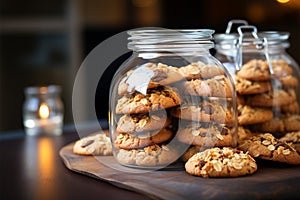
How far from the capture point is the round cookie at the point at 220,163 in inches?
33.1

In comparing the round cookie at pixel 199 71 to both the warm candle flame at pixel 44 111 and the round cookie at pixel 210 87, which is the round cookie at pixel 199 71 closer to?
the round cookie at pixel 210 87

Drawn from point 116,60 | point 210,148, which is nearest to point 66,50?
point 116,60

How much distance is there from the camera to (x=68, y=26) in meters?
3.35

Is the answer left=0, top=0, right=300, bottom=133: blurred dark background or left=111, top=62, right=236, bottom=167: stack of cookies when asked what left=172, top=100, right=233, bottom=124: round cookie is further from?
left=0, top=0, right=300, bottom=133: blurred dark background

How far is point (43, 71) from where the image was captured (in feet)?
10.9

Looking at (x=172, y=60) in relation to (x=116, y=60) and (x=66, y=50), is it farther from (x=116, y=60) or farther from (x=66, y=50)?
(x=66, y=50)

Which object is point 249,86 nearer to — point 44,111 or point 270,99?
point 270,99

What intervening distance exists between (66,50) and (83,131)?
1957 mm

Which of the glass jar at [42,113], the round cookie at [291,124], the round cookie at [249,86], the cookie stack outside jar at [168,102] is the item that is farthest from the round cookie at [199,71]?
the glass jar at [42,113]

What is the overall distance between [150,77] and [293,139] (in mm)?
319

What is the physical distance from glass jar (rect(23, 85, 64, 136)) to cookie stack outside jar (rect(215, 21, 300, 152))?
23.6 inches

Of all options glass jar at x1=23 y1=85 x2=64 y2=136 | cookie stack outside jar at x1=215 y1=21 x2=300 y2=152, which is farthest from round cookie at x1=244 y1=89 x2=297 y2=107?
glass jar at x1=23 y1=85 x2=64 y2=136

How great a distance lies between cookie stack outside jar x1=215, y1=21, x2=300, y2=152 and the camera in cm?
111

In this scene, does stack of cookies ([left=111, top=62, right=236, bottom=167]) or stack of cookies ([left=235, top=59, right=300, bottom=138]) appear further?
stack of cookies ([left=235, top=59, right=300, bottom=138])
